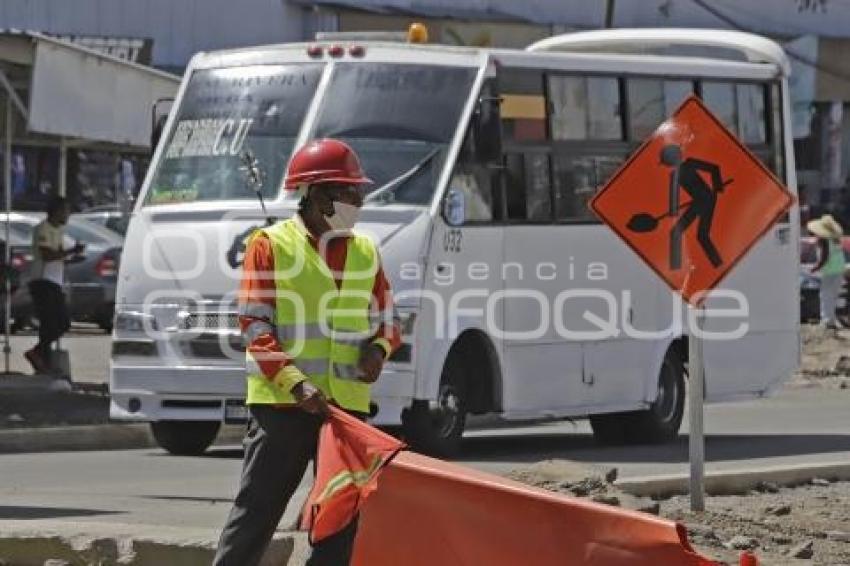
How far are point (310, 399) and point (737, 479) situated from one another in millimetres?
6782

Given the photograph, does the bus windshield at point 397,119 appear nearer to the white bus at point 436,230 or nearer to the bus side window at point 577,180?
the white bus at point 436,230

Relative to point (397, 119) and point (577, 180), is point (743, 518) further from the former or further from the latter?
point (577, 180)

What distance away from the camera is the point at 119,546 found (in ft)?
31.3

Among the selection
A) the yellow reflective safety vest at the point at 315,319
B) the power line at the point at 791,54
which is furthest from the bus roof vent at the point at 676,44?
the power line at the point at 791,54

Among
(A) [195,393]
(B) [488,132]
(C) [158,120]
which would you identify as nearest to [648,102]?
(B) [488,132]

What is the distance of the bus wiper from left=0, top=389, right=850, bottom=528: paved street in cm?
199

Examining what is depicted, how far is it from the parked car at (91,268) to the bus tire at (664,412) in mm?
12677

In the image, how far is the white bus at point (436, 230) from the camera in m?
15.1

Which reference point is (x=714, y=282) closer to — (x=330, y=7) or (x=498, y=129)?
(x=498, y=129)

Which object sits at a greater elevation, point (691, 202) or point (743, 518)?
point (691, 202)

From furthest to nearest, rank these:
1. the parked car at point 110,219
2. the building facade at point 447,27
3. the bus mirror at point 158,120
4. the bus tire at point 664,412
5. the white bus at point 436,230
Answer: the building facade at point 447,27
the parked car at point 110,219
the bus tire at point 664,412
the bus mirror at point 158,120
the white bus at point 436,230

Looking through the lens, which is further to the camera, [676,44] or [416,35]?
[676,44]

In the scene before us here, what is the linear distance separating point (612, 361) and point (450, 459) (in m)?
2.05

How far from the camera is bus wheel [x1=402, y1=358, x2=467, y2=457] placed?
49.7ft
